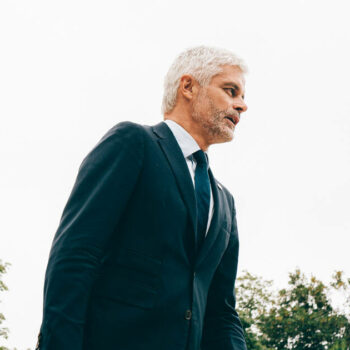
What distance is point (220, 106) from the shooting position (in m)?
2.94

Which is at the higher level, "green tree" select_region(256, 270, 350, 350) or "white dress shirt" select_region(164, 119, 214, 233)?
"green tree" select_region(256, 270, 350, 350)

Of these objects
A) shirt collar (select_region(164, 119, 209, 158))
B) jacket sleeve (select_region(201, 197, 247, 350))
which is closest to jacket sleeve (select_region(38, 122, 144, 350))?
shirt collar (select_region(164, 119, 209, 158))

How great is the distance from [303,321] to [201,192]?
40244 millimetres

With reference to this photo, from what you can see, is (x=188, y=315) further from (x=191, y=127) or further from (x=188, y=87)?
(x=188, y=87)

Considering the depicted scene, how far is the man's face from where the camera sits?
2.93 metres

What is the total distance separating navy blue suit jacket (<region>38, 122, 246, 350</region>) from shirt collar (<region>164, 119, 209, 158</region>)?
0.18 m

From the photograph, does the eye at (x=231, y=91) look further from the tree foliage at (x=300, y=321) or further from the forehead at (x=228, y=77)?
the tree foliage at (x=300, y=321)

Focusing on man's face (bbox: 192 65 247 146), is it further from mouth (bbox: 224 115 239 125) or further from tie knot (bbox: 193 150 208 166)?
tie knot (bbox: 193 150 208 166)

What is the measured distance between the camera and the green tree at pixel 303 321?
39281mm

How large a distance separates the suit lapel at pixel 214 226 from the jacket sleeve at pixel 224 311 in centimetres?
37

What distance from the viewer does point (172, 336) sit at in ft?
7.06

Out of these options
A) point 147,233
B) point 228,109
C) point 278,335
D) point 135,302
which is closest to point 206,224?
point 147,233

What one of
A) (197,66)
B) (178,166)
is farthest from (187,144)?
(197,66)

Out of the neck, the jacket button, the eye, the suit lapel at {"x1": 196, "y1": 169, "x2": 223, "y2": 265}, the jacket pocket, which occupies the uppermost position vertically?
the eye
